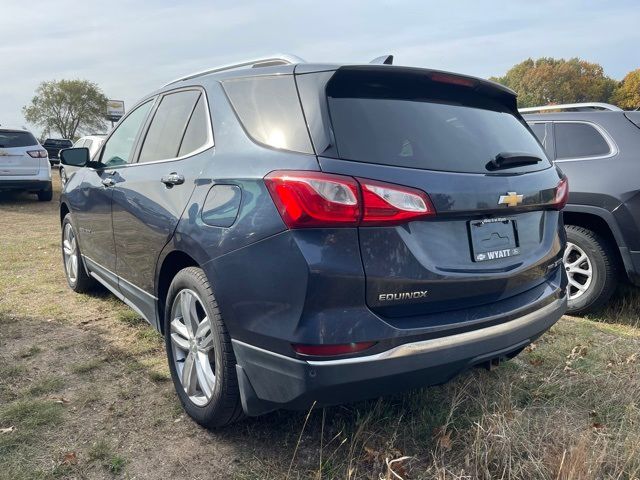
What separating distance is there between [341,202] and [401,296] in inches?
16.7

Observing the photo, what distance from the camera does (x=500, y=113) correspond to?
284cm

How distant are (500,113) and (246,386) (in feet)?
6.22

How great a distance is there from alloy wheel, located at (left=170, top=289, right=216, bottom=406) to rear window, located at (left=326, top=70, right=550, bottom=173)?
108 centimetres

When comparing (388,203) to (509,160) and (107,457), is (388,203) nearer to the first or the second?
(509,160)

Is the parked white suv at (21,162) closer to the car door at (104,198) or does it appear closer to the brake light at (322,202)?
the car door at (104,198)

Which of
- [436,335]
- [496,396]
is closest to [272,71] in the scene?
[436,335]

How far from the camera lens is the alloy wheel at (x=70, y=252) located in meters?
4.94

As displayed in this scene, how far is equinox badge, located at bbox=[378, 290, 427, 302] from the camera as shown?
6.59 ft

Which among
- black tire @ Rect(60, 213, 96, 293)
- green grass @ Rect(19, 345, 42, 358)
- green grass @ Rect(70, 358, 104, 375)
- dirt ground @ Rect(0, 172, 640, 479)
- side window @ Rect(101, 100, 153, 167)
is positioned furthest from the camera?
black tire @ Rect(60, 213, 96, 293)

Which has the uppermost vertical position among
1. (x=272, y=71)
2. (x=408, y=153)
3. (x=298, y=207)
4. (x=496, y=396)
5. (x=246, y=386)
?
(x=272, y=71)

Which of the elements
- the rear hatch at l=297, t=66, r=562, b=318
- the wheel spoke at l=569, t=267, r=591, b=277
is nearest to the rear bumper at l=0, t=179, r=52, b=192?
the wheel spoke at l=569, t=267, r=591, b=277

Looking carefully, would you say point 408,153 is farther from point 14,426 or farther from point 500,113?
point 14,426

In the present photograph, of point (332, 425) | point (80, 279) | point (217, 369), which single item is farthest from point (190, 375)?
point (80, 279)

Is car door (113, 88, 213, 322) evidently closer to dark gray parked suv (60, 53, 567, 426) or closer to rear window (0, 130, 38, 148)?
dark gray parked suv (60, 53, 567, 426)
